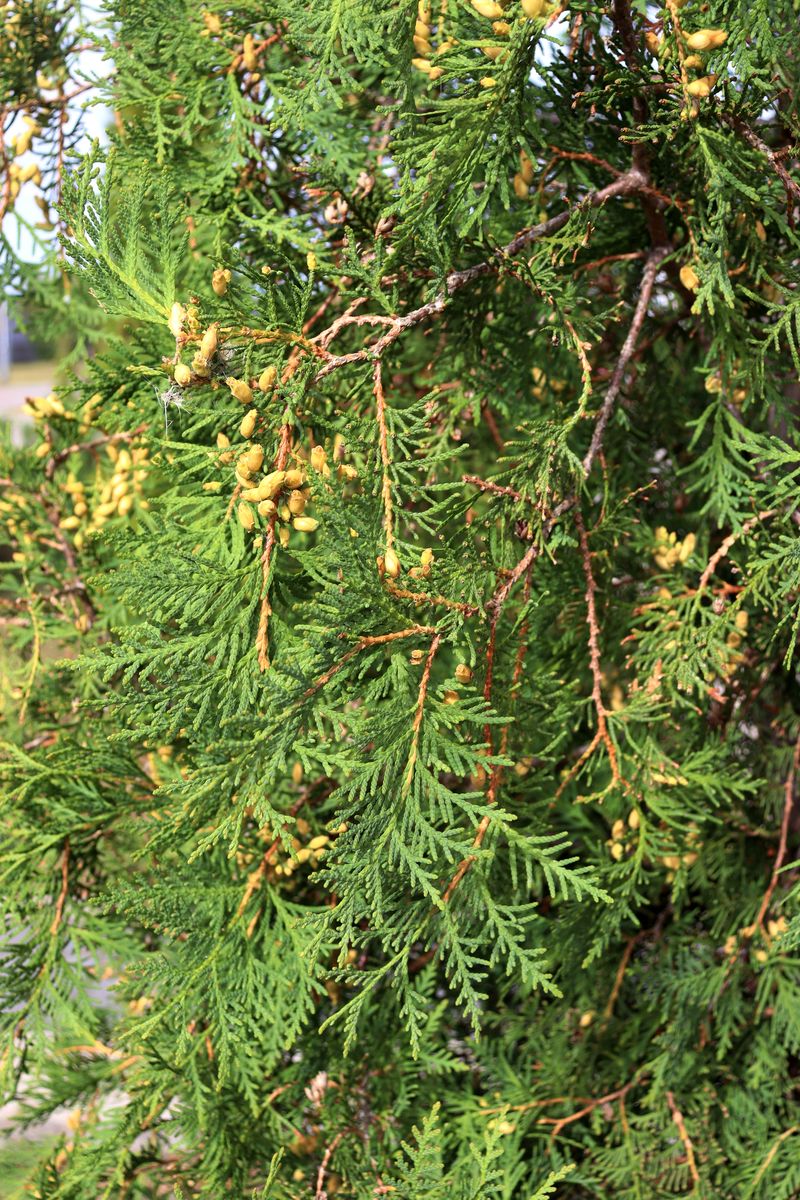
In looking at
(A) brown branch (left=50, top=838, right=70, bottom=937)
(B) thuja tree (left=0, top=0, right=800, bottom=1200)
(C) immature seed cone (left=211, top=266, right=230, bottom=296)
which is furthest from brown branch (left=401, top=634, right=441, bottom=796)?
(A) brown branch (left=50, top=838, right=70, bottom=937)

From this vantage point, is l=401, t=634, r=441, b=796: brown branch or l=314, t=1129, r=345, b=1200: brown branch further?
l=314, t=1129, r=345, b=1200: brown branch

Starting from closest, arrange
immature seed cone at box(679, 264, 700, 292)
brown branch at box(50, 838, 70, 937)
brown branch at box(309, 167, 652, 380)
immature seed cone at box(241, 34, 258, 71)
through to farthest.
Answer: brown branch at box(309, 167, 652, 380), immature seed cone at box(679, 264, 700, 292), immature seed cone at box(241, 34, 258, 71), brown branch at box(50, 838, 70, 937)

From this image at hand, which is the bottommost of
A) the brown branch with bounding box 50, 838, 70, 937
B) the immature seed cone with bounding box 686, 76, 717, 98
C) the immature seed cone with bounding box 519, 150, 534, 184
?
the brown branch with bounding box 50, 838, 70, 937

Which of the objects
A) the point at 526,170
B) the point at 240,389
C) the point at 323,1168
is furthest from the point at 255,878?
the point at 526,170

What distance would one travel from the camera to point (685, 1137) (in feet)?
3.75

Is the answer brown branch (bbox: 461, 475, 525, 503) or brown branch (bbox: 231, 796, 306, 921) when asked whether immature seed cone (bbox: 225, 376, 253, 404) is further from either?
brown branch (bbox: 231, 796, 306, 921)

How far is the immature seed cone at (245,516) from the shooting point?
32.9 inches

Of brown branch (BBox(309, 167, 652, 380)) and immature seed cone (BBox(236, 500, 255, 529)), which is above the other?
brown branch (BBox(309, 167, 652, 380))

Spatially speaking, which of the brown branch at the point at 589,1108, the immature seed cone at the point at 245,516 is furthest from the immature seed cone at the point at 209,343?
the brown branch at the point at 589,1108

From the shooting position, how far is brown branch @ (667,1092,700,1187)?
44.1 inches

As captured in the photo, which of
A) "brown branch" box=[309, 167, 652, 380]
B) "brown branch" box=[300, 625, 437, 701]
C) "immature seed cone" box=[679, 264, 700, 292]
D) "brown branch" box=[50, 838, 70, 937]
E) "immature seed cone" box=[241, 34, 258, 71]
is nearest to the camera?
"brown branch" box=[300, 625, 437, 701]

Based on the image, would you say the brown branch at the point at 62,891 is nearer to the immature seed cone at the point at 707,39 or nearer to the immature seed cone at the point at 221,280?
the immature seed cone at the point at 221,280

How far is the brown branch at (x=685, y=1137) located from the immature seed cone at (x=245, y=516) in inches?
30.9

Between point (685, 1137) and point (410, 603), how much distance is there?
721mm
